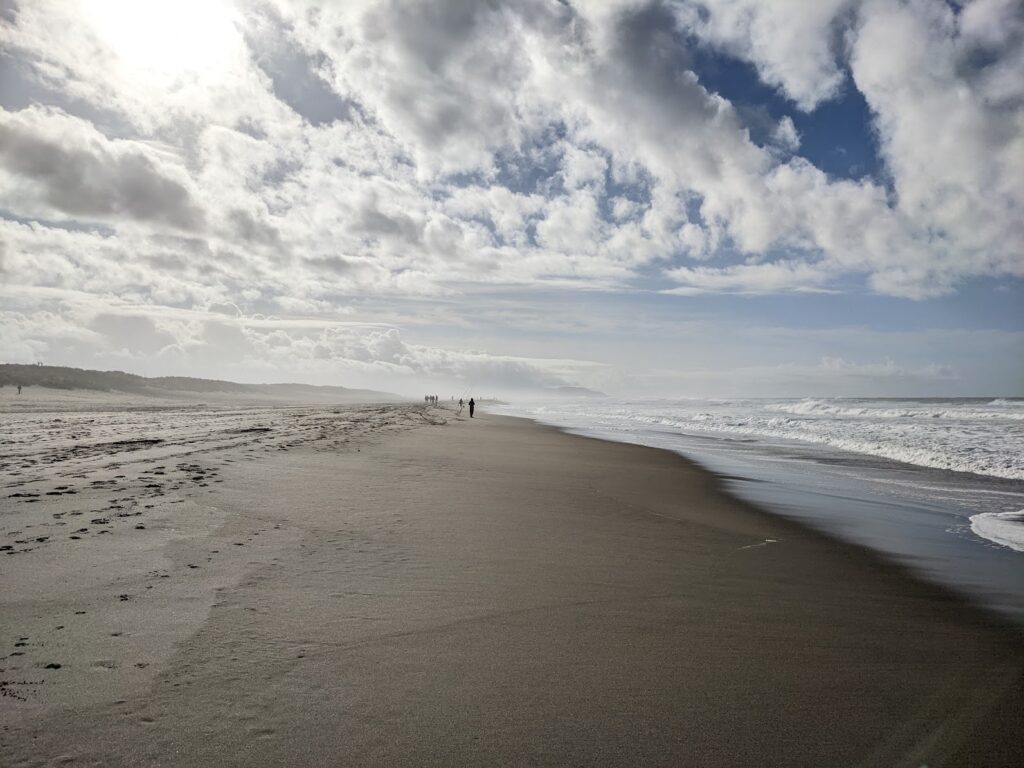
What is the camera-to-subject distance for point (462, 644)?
4066 mm

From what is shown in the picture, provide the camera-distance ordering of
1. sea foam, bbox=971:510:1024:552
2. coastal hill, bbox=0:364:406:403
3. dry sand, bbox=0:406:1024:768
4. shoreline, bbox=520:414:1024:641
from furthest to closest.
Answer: coastal hill, bbox=0:364:406:403 < sea foam, bbox=971:510:1024:552 < shoreline, bbox=520:414:1024:641 < dry sand, bbox=0:406:1024:768

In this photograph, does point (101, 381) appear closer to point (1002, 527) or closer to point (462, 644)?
point (462, 644)

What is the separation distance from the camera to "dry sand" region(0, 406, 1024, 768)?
9.71 ft

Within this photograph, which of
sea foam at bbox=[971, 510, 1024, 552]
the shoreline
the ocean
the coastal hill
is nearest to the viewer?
the shoreline

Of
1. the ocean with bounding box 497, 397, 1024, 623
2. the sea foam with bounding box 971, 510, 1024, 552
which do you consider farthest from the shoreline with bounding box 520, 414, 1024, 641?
the sea foam with bounding box 971, 510, 1024, 552

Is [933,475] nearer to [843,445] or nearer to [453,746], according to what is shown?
[843,445]

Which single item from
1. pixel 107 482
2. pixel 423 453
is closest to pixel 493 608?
pixel 107 482

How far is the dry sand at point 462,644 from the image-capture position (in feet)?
9.71

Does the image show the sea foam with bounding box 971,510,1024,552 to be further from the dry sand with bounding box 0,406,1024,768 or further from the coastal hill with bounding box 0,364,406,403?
the coastal hill with bounding box 0,364,406,403

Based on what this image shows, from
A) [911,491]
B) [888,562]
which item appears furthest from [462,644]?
[911,491]

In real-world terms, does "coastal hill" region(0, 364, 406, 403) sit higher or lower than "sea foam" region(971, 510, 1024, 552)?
higher

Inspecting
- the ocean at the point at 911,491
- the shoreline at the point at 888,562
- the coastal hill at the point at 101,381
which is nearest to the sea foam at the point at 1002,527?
the ocean at the point at 911,491

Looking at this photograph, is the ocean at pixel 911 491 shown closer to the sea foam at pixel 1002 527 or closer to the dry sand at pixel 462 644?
the sea foam at pixel 1002 527

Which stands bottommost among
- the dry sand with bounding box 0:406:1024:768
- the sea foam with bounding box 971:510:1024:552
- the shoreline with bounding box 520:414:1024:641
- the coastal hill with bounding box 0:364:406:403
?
the dry sand with bounding box 0:406:1024:768
